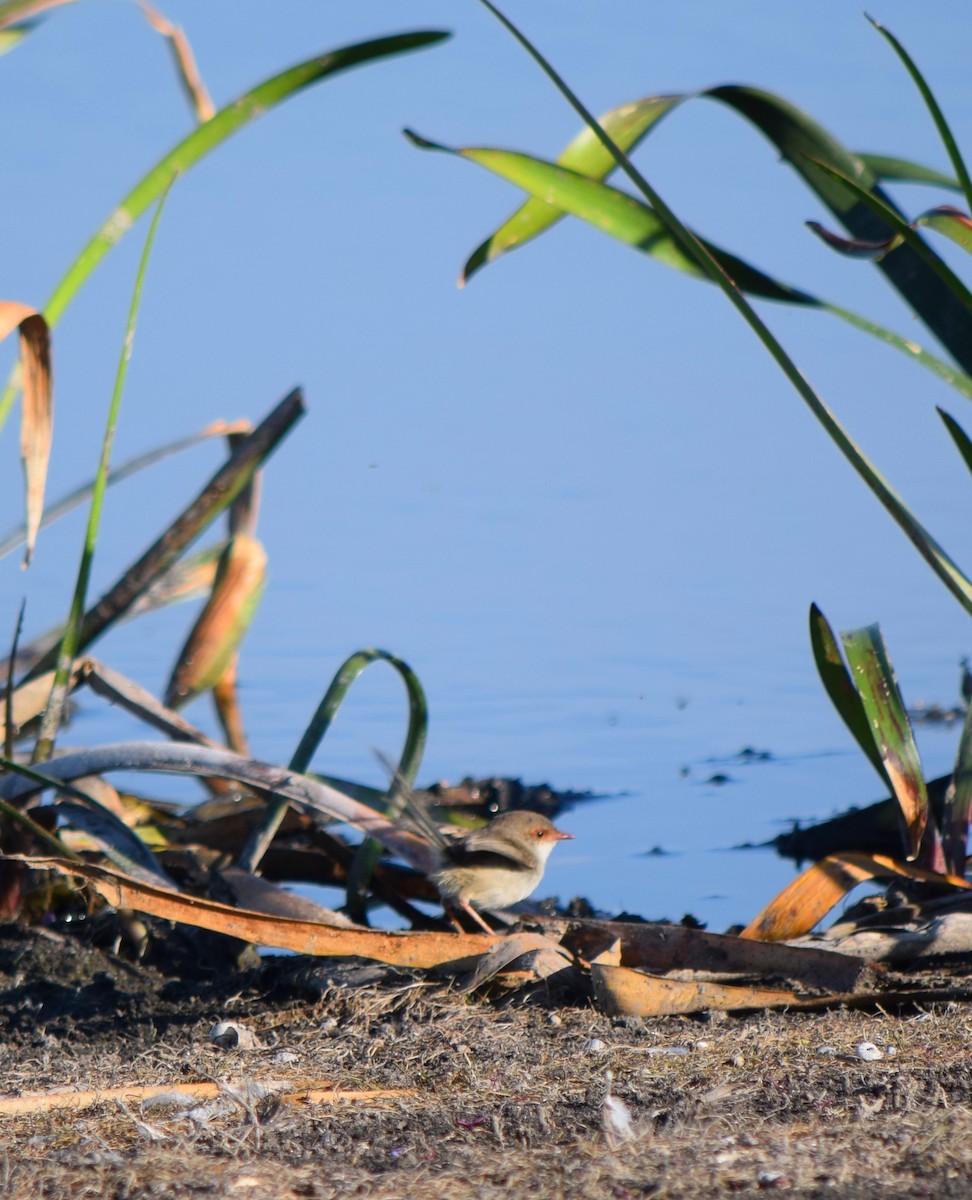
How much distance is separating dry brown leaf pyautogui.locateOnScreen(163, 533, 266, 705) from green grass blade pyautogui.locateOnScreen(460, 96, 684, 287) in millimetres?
1408

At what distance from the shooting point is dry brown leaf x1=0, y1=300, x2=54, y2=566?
12.0ft

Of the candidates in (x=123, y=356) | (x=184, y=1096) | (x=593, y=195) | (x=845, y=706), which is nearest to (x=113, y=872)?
(x=184, y=1096)

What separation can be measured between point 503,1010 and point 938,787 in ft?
5.15

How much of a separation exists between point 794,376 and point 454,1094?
1.96 meters

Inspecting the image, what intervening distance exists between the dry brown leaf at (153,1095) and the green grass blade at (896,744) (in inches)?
63.0

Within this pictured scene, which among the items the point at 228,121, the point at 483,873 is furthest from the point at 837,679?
the point at 228,121

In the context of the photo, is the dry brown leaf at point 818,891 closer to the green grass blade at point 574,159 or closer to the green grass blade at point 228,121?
the green grass blade at point 574,159

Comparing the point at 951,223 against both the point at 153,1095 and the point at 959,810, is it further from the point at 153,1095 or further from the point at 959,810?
the point at 153,1095

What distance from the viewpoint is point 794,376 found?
3.55 metres

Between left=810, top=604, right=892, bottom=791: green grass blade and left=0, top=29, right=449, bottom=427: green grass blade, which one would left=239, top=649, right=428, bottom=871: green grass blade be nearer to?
left=810, top=604, right=892, bottom=791: green grass blade

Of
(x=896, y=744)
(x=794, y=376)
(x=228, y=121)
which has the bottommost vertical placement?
(x=896, y=744)

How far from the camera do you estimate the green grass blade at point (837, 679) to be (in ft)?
12.0

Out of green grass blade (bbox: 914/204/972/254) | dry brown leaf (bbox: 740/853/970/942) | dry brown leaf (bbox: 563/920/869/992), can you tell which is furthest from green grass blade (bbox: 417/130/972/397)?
dry brown leaf (bbox: 563/920/869/992)

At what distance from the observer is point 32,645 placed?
4508 millimetres
